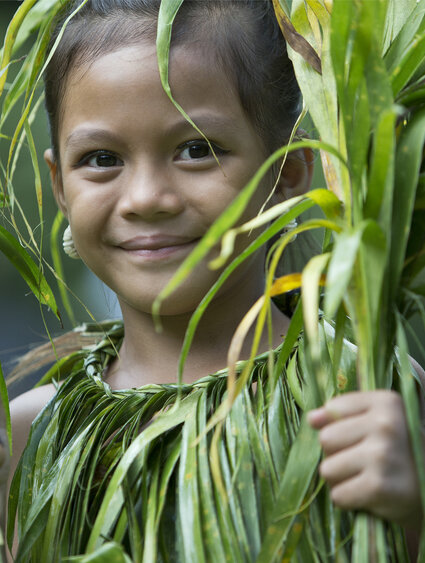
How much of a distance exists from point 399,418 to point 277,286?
17 centimetres

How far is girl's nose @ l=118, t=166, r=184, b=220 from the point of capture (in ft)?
3.83

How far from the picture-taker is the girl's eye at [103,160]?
48.8 inches

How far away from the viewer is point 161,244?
48.4 inches

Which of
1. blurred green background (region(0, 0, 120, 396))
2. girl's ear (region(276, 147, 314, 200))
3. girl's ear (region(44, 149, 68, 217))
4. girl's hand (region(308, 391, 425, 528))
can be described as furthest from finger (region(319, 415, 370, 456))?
blurred green background (region(0, 0, 120, 396))

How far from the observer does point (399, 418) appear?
2.51 feet

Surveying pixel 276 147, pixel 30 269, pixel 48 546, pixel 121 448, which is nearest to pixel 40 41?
pixel 30 269

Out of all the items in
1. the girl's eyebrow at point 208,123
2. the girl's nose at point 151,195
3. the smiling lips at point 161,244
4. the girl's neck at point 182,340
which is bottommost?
the girl's neck at point 182,340

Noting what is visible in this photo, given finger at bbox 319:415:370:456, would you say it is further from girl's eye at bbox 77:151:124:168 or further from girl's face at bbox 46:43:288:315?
girl's eye at bbox 77:151:124:168

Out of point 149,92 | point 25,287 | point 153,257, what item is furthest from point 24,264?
point 25,287

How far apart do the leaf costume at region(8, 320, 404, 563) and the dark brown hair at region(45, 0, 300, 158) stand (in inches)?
16.4

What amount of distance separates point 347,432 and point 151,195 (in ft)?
1.69

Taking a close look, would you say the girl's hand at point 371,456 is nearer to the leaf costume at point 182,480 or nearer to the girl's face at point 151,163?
the leaf costume at point 182,480

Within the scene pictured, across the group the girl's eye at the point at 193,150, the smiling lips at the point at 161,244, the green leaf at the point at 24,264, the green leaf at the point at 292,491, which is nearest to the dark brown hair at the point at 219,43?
the girl's eye at the point at 193,150

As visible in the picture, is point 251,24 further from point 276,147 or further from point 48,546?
point 48,546
